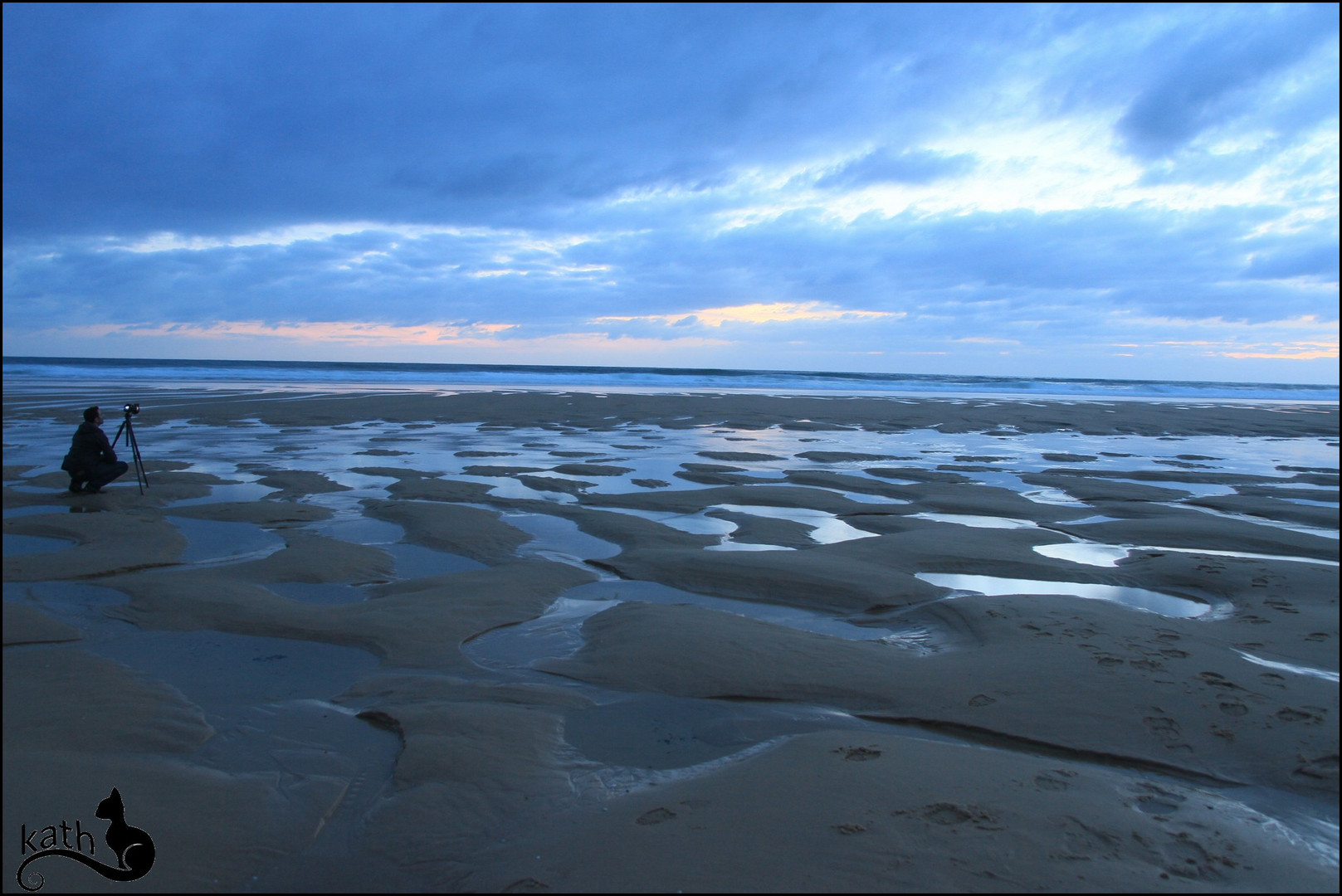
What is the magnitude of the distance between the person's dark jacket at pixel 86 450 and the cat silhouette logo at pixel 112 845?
338 inches

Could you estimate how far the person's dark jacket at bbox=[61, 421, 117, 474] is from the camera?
9.48 m

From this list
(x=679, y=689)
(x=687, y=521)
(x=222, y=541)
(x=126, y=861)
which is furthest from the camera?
(x=687, y=521)

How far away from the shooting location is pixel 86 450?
9516mm

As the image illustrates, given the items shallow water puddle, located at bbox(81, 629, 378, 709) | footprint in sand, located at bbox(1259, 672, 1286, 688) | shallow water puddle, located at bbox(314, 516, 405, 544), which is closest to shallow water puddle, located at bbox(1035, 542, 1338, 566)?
footprint in sand, located at bbox(1259, 672, 1286, 688)

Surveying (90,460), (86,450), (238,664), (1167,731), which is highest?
(86,450)

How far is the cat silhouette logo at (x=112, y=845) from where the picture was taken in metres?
2.43

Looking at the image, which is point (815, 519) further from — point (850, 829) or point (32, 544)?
point (32, 544)

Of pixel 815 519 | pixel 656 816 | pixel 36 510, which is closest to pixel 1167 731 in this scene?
pixel 656 816

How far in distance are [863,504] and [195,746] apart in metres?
7.83

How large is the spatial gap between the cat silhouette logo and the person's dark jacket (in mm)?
8586

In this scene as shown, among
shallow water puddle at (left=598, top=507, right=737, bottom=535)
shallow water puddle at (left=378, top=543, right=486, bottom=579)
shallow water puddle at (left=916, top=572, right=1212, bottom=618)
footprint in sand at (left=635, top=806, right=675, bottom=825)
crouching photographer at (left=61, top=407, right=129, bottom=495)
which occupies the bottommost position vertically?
footprint in sand at (left=635, top=806, right=675, bottom=825)

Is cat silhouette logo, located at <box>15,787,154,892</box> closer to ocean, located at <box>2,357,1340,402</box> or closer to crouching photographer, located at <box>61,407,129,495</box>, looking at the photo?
crouching photographer, located at <box>61,407,129,495</box>

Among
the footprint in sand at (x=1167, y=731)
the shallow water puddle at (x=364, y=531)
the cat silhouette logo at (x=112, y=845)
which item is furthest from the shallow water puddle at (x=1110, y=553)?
the cat silhouette logo at (x=112, y=845)

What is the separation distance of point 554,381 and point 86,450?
164 ft
